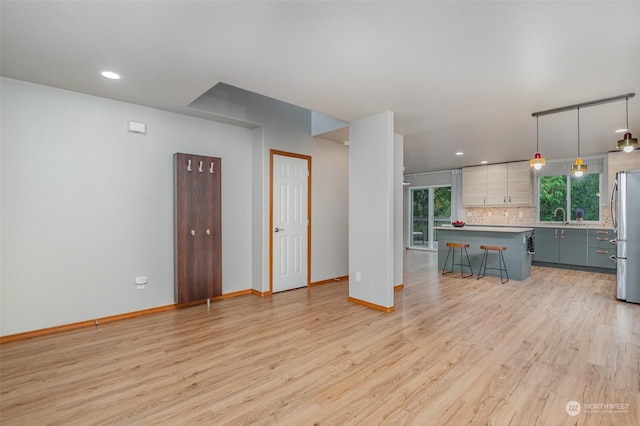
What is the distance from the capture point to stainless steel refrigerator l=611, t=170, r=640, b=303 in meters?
4.27

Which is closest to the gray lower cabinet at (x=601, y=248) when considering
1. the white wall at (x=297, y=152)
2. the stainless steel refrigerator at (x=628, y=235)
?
the stainless steel refrigerator at (x=628, y=235)

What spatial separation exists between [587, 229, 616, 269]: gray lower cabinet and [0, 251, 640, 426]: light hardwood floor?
269 cm

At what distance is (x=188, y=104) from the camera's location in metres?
3.68

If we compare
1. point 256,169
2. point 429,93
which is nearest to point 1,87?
point 256,169

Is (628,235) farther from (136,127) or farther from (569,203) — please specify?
(136,127)

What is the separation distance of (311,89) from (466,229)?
471 centimetres

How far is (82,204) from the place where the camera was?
336 centimetres

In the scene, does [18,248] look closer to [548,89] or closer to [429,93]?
[429,93]

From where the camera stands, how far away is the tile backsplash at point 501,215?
299 inches

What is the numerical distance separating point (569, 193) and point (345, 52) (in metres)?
7.40

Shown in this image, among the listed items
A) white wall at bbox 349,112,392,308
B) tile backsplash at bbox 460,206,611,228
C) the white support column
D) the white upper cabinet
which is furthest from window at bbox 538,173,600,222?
white wall at bbox 349,112,392,308

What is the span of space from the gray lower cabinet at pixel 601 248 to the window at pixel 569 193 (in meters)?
0.70

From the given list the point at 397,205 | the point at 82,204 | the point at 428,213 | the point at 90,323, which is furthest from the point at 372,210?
the point at 428,213

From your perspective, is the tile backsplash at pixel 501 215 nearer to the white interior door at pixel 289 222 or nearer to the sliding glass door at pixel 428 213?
the sliding glass door at pixel 428 213
